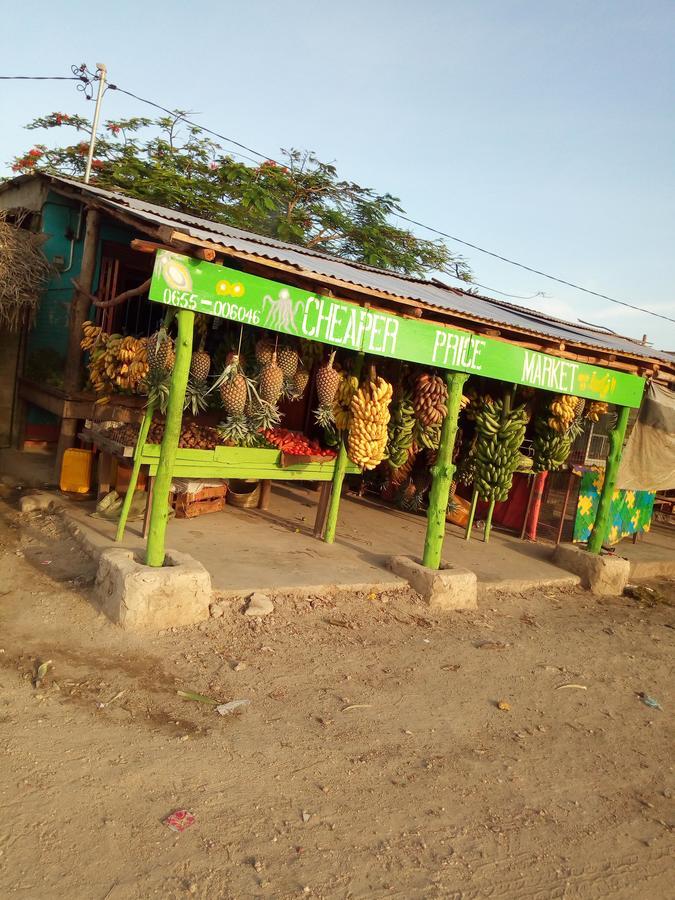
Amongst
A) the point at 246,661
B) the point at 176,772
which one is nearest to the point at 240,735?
the point at 176,772

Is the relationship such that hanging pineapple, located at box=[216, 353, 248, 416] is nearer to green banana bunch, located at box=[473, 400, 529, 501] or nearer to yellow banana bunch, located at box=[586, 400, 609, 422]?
green banana bunch, located at box=[473, 400, 529, 501]

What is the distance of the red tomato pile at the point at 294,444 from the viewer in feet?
22.6

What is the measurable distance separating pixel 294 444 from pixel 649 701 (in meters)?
3.95

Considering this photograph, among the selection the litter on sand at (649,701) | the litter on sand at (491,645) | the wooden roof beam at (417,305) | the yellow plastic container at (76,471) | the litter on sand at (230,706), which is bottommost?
the litter on sand at (230,706)

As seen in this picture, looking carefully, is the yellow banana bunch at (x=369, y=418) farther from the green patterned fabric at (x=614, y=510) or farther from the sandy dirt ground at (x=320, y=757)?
the green patterned fabric at (x=614, y=510)

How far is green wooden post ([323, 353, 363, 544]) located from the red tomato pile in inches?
4.7

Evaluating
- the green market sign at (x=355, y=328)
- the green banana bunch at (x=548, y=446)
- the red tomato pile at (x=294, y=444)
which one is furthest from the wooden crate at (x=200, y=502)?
the green banana bunch at (x=548, y=446)

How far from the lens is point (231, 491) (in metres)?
8.47

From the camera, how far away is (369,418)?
258 inches

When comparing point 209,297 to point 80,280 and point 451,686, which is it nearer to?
→ point 451,686

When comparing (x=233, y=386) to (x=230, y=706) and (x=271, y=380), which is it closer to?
(x=271, y=380)

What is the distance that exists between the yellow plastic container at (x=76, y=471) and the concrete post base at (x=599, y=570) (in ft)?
19.2

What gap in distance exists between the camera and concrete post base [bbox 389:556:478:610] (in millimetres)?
6340

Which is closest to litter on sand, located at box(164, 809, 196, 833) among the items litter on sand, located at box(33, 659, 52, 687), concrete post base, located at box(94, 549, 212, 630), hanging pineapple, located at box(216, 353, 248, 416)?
litter on sand, located at box(33, 659, 52, 687)
